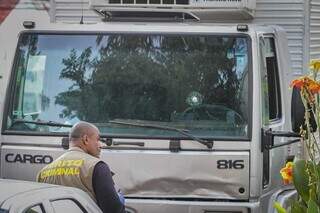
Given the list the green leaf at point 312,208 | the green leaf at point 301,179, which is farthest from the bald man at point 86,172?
the green leaf at point 312,208

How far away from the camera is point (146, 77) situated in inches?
210

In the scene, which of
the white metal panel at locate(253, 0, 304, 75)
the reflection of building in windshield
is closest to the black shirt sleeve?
the reflection of building in windshield

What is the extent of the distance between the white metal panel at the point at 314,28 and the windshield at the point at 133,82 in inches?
59.4

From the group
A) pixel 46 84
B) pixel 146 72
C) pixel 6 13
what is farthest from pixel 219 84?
pixel 6 13

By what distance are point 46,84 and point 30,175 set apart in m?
0.69

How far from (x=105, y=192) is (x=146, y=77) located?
1.27m

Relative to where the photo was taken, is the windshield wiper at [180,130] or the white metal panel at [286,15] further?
the white metal panel at [286,15]

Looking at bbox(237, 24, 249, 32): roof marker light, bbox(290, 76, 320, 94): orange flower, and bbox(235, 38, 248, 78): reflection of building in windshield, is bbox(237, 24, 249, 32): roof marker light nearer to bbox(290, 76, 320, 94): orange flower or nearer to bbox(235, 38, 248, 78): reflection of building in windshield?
bbox(235, 38, 248, 78): reflection of building in windshield

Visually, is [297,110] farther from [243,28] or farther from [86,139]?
[86,139]

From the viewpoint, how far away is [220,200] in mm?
5027

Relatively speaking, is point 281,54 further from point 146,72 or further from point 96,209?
point 96,209

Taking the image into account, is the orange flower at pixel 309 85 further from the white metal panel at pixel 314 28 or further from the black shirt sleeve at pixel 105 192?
the white metal panel at pixel 314 28

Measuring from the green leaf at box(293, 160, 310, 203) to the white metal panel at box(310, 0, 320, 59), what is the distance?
2.78m

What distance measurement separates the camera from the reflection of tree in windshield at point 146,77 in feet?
17.2
